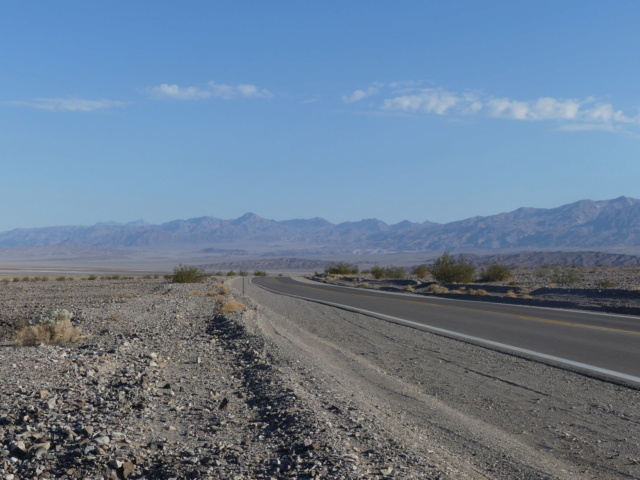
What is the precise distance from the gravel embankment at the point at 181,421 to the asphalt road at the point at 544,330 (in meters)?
5.27

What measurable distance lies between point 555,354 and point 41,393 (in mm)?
9472

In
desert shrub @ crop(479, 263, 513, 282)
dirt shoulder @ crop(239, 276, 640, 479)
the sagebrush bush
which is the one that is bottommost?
the sagebrush bush

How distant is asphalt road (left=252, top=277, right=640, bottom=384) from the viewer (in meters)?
11.9

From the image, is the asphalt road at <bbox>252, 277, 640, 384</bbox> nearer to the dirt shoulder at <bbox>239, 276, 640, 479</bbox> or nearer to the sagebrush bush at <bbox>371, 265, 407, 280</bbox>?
the dirt shoulder at <bbox>239, 276, 640, 479</bbox>

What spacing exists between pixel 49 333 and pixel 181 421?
28.0ft

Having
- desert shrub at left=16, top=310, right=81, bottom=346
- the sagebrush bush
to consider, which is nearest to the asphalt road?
desert shrub at left=16, top=310, right=81, bottom=346

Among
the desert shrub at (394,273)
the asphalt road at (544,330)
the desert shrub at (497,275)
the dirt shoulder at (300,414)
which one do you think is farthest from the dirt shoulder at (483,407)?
the desert shrub at (394,273)

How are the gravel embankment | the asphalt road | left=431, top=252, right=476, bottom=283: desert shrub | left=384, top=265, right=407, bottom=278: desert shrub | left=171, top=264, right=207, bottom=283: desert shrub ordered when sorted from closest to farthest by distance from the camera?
the gravel embankment < the asphalt road < left=431, top=252, right=476, bottom=283: desert shrub < left=171, top=264, right=207, bottom=283: desert shrub < left=384, top=265, right=407, bottom=278: desert shrub

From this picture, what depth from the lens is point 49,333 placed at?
14.4 m

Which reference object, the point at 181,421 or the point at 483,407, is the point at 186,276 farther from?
the point at 181,421

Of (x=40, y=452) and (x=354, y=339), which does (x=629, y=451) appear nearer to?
(x=40, y=452)

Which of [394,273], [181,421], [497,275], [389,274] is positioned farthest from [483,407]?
[389,274]

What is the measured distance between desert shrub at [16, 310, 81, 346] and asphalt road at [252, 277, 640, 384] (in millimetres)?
9339

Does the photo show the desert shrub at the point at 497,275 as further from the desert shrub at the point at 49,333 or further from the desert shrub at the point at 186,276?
the desert shrub at the point at 49,333
